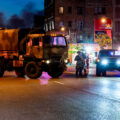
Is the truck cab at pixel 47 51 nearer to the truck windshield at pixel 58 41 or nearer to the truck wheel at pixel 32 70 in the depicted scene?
the truck windshield at pixel 58 41

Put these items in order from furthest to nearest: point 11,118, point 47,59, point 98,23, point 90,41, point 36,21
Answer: point 36,21 → point 90,41 → point 98,23 → point 47,59 → point 11,118

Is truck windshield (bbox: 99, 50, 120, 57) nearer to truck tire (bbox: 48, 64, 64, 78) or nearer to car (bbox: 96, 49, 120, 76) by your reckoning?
car (bbox: 96, 49, 120, 76)

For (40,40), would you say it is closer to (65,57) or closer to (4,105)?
(65,57)

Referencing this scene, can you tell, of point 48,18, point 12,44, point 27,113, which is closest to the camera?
point 27,113

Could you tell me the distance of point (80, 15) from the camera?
60438 mm

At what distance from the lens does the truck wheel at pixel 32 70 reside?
18.5 m

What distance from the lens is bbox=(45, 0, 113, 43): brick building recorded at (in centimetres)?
6003

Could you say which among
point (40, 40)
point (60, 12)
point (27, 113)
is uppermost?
point (60, 12)

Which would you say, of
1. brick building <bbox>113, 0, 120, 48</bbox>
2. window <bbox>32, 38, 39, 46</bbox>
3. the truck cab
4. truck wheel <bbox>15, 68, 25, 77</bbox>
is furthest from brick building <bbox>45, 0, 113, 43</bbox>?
window <bbox>32, 38, 39, 46</bbox>

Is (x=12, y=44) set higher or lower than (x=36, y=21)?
lower

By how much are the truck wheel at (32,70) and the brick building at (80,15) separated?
134 feet

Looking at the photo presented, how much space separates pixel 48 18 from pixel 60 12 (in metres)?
5.22

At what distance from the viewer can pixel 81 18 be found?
60312mm

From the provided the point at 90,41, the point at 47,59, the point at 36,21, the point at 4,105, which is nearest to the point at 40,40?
the point at 47,59
